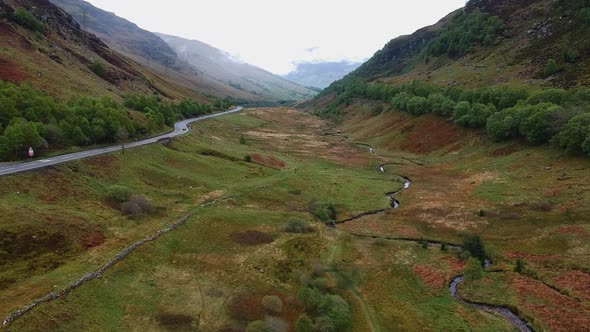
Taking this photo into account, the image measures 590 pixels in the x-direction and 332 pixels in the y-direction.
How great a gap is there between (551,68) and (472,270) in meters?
128

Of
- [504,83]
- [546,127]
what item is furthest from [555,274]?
[504,83]

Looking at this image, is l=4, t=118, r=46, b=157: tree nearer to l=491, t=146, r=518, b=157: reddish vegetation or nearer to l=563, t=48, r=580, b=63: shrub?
l=491, t=146, r=518, b=157: reddish vegetation

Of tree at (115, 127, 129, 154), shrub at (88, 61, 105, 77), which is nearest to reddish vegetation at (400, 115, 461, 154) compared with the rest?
tree at (115, 127, 129, 154)

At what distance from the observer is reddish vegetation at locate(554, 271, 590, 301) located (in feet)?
145

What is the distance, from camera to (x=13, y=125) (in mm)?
72312

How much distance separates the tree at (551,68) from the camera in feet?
474

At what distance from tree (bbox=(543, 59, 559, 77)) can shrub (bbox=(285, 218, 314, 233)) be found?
426 feet

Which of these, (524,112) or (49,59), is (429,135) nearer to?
(524,112)

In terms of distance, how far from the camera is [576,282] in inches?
1826

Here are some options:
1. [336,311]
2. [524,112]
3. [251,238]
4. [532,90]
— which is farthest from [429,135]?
[336,311]

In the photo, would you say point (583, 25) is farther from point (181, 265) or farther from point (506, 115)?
point (181, 265)

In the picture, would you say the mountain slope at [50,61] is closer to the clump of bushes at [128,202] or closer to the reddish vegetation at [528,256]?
the clump of bushes at [128,202]

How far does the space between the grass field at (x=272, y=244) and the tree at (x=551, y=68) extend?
6467cm

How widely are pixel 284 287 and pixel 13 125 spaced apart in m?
60.1
